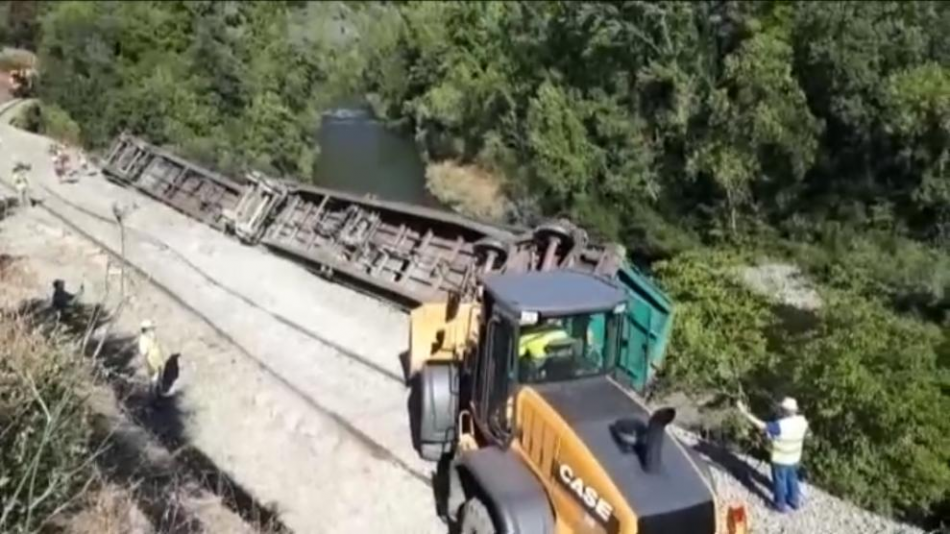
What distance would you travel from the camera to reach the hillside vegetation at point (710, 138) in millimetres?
14680

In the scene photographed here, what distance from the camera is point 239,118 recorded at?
42062 millimetres

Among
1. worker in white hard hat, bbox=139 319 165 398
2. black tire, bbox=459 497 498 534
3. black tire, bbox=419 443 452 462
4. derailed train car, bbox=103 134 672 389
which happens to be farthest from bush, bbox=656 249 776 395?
worker in white hard hat, bbox=139 319 165 398

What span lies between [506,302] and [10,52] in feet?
21.4

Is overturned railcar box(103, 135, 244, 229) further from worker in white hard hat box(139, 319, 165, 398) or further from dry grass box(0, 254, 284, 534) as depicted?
dry grass box(0, 254, 284, 534)

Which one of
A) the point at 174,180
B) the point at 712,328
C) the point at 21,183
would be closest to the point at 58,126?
the point at 174,180

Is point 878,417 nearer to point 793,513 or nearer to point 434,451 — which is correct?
point 793,513

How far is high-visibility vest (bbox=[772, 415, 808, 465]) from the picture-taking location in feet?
40.7

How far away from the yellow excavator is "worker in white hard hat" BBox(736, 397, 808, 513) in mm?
3394

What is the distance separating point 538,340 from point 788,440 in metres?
4.18

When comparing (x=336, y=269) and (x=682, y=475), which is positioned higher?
(x=682, y=475)

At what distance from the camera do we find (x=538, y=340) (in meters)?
9.77

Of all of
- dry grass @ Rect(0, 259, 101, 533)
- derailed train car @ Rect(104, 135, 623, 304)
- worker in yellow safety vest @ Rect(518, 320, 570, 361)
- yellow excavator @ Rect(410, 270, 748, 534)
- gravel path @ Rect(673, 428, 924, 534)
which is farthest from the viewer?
derailed train car @ Rect(104, 135, 623, 304)

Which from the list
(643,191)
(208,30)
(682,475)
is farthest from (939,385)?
(208,30)

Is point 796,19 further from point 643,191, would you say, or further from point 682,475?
point 682,475
